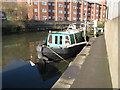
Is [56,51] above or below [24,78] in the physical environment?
above

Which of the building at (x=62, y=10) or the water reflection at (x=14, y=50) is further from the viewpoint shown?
the building at (x=62, y=10)

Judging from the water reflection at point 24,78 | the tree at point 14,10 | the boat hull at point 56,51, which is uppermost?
the tree at point 14,10

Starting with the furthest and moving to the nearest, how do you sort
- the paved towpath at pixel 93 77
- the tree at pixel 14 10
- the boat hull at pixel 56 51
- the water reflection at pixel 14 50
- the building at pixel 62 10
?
the building at pixel 62 10, the tree at pixel 14 10, the water reflection at pixel 14 50, the boat hull at pixel 56 51, the paved towpath at pixel 93 77

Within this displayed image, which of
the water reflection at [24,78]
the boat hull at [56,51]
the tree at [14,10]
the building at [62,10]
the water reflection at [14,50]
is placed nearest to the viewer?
the water reflection at [24,78]

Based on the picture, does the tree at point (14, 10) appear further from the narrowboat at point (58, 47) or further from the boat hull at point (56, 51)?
the boat hull at point (56, 51)

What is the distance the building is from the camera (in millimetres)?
54781

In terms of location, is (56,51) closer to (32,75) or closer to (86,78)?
(32,75)

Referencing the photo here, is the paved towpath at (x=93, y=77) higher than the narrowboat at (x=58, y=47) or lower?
lower

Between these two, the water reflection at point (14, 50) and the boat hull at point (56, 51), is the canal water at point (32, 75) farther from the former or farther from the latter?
the water reflection at point (14, 50)

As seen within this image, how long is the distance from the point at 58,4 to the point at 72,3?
6.49 metres

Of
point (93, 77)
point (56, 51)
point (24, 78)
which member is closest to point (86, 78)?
point (93, 77)

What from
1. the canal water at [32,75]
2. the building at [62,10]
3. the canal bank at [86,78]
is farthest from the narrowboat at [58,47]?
A: the building at [62,10]

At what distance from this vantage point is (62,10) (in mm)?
60344

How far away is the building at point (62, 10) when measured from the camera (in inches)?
2157
